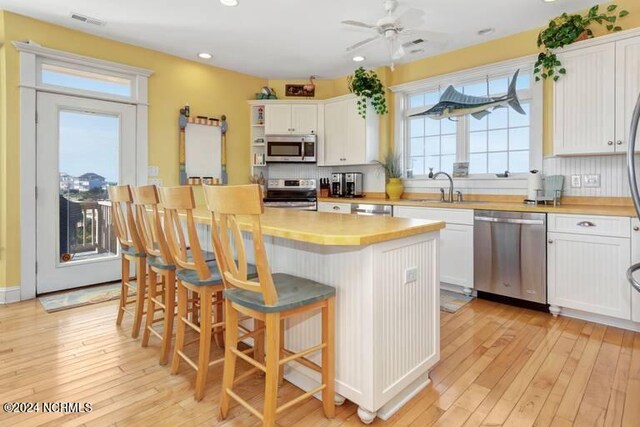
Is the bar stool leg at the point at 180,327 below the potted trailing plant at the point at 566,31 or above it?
below

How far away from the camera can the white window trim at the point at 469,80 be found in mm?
3686

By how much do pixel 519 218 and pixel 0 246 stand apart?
4740 mm

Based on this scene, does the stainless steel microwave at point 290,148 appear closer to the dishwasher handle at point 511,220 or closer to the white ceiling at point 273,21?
the white ceiling at point 273,21

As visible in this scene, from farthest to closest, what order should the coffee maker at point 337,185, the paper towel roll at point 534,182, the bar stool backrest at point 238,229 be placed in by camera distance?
the coffee maker at point 337,185 → the paper towel roll at point 534,182 → the bar stool backrest at point 238,229

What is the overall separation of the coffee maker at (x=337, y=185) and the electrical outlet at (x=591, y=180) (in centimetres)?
279

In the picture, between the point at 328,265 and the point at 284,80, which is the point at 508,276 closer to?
the point at 328,265

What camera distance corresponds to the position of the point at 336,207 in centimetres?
474

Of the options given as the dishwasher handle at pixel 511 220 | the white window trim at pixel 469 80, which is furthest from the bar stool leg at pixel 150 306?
the white window trim at pixel 469 80

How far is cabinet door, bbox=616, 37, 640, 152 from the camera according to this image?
2.86 metres

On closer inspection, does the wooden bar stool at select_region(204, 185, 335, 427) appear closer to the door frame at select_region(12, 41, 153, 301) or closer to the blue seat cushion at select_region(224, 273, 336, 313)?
the blue seat cushion at select_region(224, 273, 336, 313)

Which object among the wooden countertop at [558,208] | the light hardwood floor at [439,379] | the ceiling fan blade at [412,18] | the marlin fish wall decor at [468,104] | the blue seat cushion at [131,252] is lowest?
the light hardwood floor at [439,379]

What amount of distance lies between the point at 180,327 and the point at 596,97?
11.9 feet

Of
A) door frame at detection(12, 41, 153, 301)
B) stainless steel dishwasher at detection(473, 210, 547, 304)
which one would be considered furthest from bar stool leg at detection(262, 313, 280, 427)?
door frame at detection(12, 41, 153, 301)

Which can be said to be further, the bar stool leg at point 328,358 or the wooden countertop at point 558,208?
the wooden countertop at point 558,208
